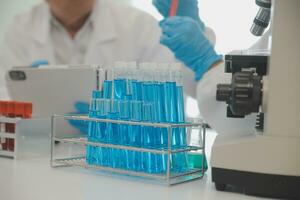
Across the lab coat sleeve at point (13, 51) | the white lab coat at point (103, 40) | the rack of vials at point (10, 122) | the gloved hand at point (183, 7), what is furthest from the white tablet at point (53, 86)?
the lab coat sleeve at point (13, 51)

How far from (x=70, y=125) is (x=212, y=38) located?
0.94 m

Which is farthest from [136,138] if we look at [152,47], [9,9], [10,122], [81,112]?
[9,9]

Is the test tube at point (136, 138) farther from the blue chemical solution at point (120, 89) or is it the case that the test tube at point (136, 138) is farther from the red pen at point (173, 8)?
the red pen at point (173, 8)

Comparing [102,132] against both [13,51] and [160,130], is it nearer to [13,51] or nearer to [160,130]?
[160,130]

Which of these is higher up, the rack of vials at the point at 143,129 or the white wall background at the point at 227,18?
the white wall background at the point at 227,18

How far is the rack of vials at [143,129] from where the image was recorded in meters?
0.76

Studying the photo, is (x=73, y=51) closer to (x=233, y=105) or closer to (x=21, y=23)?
(x=21, y=23)

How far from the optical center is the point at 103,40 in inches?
95.7

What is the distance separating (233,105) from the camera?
0.68m

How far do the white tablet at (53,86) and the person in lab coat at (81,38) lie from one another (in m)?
1.01

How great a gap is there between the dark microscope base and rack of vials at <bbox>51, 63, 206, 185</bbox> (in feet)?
0.29

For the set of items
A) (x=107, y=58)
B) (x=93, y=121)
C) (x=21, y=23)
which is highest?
(x=21, y=23)

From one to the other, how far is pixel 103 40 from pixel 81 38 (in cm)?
16

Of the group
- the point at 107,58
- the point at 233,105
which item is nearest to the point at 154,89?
the point at 233,105
